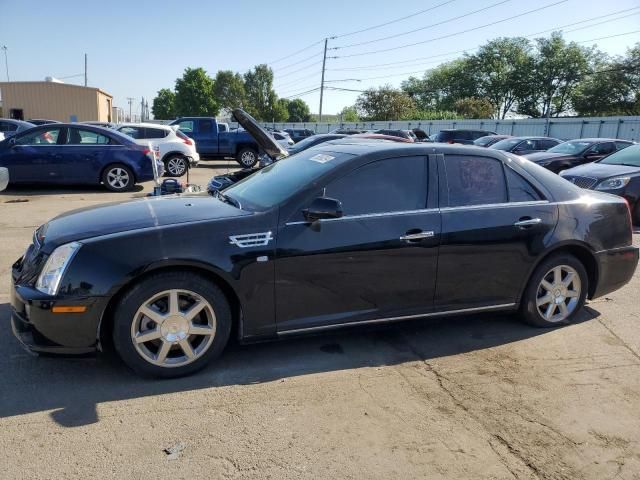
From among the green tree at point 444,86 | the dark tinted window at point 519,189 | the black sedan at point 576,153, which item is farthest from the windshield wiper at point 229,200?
the green tree at point 444,86

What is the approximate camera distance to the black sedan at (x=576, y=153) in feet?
45.5

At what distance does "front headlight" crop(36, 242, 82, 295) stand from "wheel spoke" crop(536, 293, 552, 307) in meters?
3.65

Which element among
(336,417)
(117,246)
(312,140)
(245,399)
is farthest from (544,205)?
(312,140)

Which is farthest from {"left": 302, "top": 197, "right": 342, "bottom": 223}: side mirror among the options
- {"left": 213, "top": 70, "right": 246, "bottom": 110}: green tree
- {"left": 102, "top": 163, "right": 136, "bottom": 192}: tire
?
{"left": 213, "top": 70, "right": 246, "bottom": 110}: green tree

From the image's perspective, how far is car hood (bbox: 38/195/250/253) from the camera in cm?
344

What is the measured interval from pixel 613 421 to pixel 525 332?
1.34 meters

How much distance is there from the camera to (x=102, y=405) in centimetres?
310

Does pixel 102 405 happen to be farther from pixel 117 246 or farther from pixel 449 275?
pixel 449 275

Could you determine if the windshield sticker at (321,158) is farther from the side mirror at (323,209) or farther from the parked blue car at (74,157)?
the parked blue car at (74,157)

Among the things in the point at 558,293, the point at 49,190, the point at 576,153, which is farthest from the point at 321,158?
the point at 576,153

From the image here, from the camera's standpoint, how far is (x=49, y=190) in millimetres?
11805

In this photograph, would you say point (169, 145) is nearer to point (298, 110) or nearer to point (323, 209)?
point (323, 209)

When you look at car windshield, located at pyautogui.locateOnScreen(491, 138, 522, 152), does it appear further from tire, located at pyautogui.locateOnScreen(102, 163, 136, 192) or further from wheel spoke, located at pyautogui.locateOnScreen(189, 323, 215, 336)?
wheel spoke, located at pyautogui.locateOnScreen(189, 323, 215, 336)

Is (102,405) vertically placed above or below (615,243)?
below
